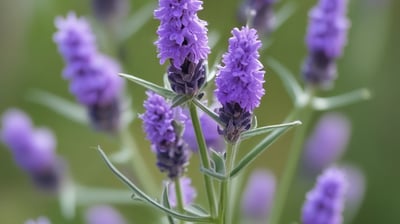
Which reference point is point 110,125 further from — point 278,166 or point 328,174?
point 278,166

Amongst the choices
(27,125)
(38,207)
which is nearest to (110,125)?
(27,125)

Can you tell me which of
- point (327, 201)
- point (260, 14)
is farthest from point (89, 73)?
point (327, 201)

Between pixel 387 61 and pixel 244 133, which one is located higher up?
pixel 387 61

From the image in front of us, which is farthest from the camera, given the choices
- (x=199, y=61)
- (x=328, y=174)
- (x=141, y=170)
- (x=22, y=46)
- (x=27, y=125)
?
(x=22, y=46)

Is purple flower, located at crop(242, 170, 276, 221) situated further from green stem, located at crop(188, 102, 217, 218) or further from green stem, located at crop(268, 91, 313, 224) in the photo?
green stem, located at crop(188, 102, 217, 218)

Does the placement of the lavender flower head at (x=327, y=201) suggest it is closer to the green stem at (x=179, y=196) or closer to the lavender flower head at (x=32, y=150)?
the green stem at (x=179, y=196)

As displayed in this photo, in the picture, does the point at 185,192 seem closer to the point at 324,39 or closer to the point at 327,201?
the point at 327,201
